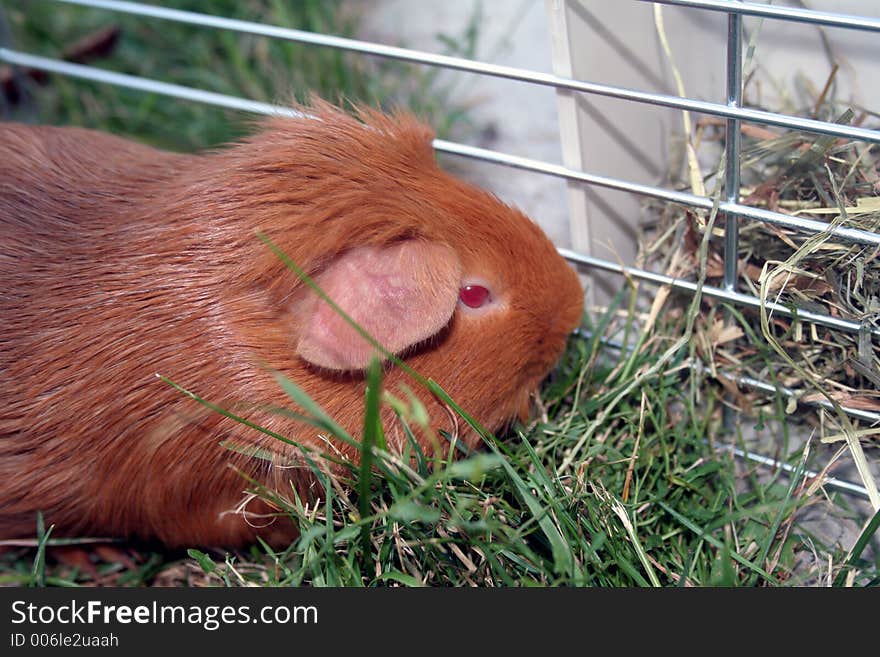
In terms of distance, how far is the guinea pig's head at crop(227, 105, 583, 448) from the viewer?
1839 millimetres

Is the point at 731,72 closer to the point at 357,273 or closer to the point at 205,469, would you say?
the point at 357,273

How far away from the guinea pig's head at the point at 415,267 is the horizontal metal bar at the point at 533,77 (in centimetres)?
20

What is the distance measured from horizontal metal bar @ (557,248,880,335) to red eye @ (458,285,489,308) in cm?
43

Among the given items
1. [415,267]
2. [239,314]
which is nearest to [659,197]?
[415,267]

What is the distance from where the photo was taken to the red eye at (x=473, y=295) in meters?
2.02

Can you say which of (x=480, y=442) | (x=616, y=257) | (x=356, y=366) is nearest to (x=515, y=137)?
(x=616, y=257)

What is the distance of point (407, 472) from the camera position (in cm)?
179

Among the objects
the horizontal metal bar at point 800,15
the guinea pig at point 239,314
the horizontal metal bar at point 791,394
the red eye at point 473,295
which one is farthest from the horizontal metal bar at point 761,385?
the horizontal metal bar at point 800,15

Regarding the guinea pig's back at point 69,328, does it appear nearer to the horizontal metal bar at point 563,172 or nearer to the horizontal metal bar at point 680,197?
the horizontal metal bar at point 563,172

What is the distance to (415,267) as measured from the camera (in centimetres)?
186

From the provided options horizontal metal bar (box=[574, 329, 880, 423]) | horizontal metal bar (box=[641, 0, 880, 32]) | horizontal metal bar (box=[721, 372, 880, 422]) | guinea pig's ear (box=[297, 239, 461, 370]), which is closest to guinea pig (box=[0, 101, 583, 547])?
guinea pig's ear (box=[297, 239, 461, 370])

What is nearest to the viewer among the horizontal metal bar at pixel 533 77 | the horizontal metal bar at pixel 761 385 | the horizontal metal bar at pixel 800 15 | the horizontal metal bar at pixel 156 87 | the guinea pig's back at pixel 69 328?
the horizontal metal bar at pixel 800 15

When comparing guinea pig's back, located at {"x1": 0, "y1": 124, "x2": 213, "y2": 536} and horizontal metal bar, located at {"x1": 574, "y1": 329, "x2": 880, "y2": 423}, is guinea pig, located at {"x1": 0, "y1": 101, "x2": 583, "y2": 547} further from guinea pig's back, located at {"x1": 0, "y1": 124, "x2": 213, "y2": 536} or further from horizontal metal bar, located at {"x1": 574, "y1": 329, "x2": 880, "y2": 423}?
horizontal metal bar, located at {"x1": 574, "y1": 329, "x2": 880, "y2": 423}

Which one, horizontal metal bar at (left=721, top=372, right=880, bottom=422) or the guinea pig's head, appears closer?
the guinea pig's head
